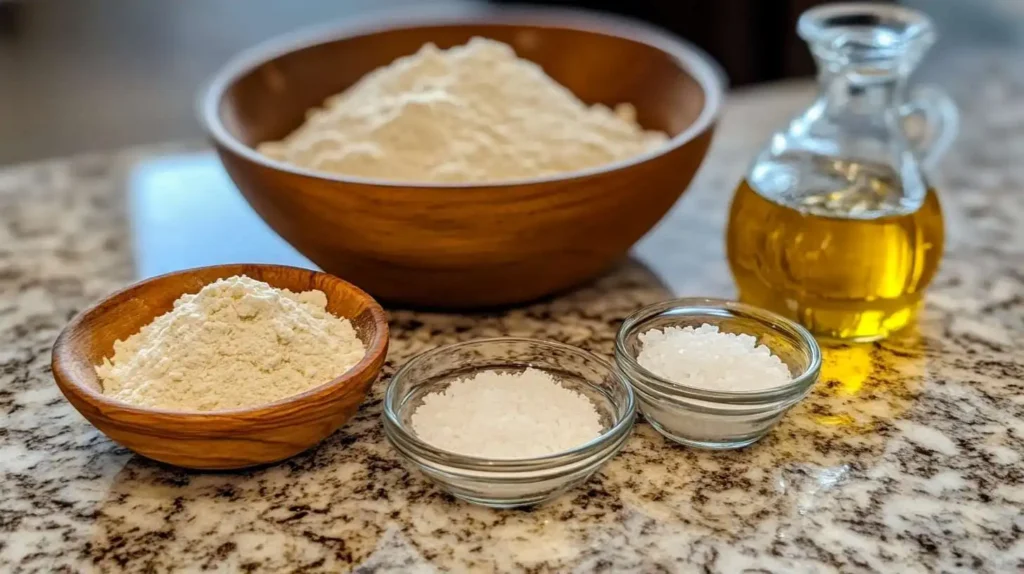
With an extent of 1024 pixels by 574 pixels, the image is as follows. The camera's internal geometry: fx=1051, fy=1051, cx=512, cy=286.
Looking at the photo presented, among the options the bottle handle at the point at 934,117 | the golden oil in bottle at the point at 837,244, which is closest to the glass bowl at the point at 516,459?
the golden oil in bottle at the point at 837,244

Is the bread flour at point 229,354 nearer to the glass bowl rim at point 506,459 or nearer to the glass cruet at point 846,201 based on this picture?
the glass bowl rim at point 506,459

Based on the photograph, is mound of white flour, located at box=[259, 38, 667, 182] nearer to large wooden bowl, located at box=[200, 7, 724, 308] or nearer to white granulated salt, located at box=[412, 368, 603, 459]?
large wooden bowl, located at box=[200, 7, 724, 308]

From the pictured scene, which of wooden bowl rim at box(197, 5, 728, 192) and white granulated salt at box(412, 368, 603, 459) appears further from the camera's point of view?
wooden bowl rim at box(197, 5, 728, 192)

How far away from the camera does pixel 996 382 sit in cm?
93

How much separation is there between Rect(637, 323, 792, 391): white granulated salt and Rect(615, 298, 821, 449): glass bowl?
1 cm

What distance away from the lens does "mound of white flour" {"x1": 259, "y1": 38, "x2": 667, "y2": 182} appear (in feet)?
3.32

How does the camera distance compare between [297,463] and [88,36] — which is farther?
[88,36]

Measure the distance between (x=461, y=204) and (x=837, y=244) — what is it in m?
0.33

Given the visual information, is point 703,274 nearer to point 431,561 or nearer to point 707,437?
point 707,437

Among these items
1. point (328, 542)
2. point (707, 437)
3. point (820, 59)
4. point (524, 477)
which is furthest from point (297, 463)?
point (820, 59)

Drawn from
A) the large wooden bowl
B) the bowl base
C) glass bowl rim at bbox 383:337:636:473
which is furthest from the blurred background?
glass bowl rim at bbox 383:337:636:473

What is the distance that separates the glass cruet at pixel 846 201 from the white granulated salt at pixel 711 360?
4.5 inches

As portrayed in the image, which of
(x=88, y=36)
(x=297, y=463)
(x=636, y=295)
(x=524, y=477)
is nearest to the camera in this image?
(x=524, y=477)

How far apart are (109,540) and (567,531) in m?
0.32
